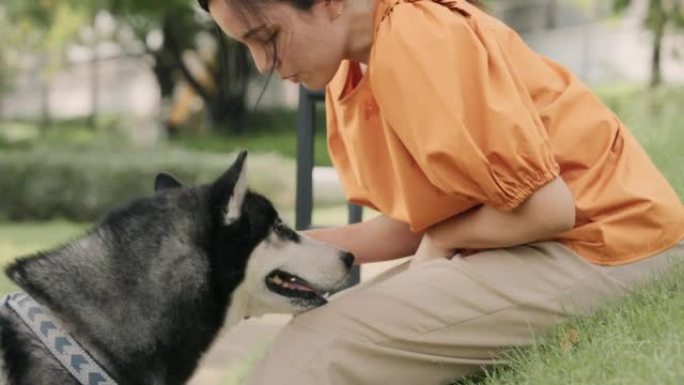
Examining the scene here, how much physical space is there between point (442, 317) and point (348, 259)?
1.50 ft

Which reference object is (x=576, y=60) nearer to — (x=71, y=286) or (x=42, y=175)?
(x=42, y=175)

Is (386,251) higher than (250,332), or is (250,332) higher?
(386,251)

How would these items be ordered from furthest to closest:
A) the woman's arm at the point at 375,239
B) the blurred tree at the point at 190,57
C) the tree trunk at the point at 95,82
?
the tree trunk at the point at 95,82, the blurred tree at the point at 190,57, the woman's arm at the point at 375,239

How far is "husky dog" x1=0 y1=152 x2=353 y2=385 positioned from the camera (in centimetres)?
289

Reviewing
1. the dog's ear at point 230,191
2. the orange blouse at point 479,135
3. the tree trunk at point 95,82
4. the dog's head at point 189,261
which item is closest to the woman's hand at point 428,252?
the orange blouse at point 479,135

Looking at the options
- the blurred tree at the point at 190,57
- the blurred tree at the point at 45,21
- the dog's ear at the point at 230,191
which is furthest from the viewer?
the blurred tree at the point at 190,57

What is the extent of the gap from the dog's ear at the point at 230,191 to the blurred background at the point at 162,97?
2961 millimetres

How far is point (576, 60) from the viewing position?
24000mm

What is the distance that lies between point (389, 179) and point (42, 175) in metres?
10.7

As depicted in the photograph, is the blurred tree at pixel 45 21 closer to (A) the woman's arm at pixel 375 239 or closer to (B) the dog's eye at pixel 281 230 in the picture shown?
(A) the woman's arm at pixel 375 239

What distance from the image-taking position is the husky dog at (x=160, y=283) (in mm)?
2889

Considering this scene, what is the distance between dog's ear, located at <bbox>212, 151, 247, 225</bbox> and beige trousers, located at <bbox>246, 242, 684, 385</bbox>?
34 centimetres

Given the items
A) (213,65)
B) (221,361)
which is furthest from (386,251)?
(213,65)

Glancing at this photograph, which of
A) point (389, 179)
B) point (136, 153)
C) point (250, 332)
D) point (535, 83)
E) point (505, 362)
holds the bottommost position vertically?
point (136, 153)
